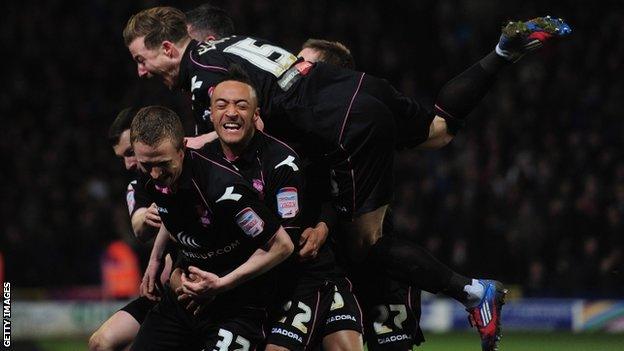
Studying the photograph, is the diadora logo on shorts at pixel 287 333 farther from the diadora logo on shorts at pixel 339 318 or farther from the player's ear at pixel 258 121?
the player's ear at pixel 258 121

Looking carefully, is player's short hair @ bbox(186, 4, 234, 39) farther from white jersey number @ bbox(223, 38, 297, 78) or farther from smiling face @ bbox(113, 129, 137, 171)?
smiling face @ bbox(113, 129, 137, 171)

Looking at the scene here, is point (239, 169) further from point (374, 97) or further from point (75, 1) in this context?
point (75, 1)

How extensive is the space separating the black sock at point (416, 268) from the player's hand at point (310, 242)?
59cm

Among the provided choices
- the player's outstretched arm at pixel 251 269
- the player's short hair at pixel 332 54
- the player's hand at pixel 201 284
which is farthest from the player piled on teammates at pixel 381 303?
the player's hand at pixel 201 284

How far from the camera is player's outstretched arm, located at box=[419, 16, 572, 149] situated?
6.77 meters

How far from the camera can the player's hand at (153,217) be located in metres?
6.32

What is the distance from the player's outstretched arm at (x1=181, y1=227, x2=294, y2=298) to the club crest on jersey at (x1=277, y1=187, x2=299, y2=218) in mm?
165

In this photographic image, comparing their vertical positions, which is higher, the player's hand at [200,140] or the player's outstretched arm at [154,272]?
the player's hand at [200,140]

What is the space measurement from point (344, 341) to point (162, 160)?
1.45 m

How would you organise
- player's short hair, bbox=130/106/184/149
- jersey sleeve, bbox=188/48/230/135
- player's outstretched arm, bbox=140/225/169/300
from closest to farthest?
player's short hair, bbox=130/106/184/149 → jersey sleeve, bbox=188/48/230/135 → player's outstretched arm, bbox=140/225/169/300

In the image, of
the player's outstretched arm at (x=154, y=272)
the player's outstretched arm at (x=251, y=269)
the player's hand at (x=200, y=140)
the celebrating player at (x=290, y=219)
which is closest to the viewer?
the player's outstretched arm at (x=251, y=269)

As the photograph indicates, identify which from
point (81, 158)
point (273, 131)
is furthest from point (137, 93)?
point (273, 131)

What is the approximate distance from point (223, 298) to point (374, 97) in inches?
55.7

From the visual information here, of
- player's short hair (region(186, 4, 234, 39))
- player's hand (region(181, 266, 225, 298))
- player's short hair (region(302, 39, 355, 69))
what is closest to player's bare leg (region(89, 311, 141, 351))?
player's hand (region(181, 266, 225, 298))
